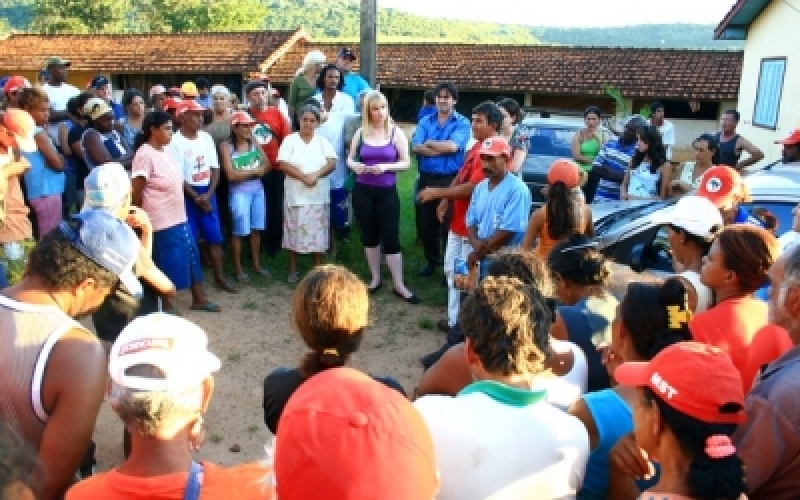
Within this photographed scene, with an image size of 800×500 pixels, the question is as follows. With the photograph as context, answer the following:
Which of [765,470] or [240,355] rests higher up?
[765,470]

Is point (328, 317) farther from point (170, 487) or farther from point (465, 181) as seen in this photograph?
point (465, 181)

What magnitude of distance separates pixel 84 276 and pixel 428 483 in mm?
1437

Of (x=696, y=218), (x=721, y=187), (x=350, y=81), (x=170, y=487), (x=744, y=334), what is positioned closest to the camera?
(x=170, y=487)

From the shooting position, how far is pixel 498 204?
488 cm

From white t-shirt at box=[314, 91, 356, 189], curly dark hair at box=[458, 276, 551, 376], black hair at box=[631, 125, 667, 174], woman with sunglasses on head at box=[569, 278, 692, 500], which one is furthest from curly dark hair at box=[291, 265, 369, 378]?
black hair at box=[631, 125, 667, 174]

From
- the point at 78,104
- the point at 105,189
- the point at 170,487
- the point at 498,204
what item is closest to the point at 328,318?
the point at 170,487

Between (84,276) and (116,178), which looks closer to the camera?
(84,276)

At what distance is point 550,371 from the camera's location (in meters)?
2.41

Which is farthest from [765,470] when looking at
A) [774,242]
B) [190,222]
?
[190,222]

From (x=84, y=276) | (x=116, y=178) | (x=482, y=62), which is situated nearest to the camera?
(x=84, y=276)

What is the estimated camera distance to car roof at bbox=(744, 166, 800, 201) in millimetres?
4848

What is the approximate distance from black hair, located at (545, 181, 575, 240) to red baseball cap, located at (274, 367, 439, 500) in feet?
9.25

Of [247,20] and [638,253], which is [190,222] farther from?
[247,20]

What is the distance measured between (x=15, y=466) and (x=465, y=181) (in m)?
4.74
